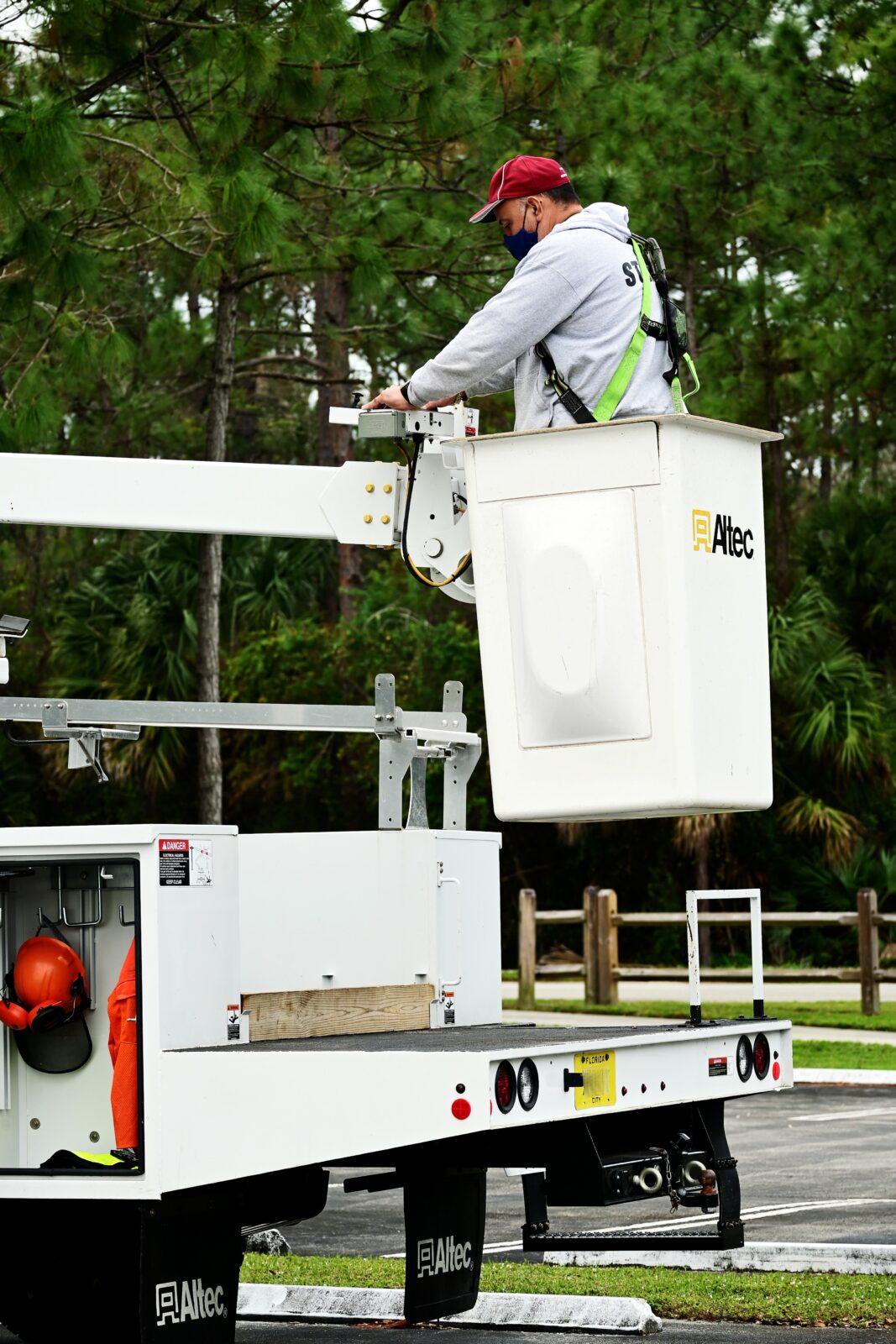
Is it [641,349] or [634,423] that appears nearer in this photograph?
[634,423]

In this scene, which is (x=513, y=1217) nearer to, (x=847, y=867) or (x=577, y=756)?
(x=577, y=756)

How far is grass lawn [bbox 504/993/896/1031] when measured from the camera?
761 inches

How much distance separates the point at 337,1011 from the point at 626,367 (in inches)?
79.9

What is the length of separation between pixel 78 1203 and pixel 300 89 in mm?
11755

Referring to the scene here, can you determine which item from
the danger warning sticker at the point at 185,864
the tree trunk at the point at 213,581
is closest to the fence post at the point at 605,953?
the tree trunk at the point at 213,581

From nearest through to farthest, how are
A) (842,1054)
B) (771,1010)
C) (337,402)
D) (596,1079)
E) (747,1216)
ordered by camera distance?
(596,1079) < (747,1216) < (842,1054) < (771,1010) < (337,402)

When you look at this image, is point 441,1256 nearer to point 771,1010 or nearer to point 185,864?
point 185,864

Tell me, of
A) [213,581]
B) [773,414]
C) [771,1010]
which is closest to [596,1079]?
[213,581]

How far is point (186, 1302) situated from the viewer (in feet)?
18.4

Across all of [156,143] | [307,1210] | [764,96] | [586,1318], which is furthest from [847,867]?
[307,1210]

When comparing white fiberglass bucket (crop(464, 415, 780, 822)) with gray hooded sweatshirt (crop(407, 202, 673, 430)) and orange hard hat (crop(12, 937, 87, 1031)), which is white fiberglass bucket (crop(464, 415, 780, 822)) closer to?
gray hooded sweatshirt (crop(407, 202, 673, 430))

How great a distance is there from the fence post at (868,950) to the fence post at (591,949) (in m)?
2.55

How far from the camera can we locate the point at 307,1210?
598 cm

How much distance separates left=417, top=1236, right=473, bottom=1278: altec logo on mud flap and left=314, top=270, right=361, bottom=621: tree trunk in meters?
18.0
